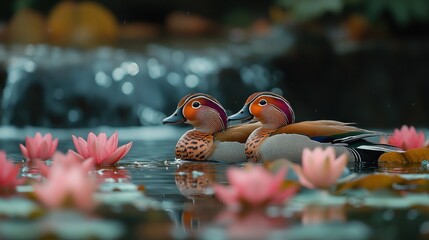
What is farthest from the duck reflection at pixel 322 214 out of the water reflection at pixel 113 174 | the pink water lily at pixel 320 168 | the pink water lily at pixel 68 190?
the water reflection at pixel 113 174

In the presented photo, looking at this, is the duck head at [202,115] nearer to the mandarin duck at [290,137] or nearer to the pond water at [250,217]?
the mandarin duck at [290,137]

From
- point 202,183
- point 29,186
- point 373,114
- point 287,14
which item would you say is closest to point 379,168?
point 202,183

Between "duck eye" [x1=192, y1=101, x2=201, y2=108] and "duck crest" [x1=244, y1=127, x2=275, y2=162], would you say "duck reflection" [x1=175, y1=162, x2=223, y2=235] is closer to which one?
"duck crest" [x1=244, y1=127, x2=275, y2=162]

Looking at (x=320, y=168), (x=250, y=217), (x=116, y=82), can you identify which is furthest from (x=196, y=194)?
(x=116, y=82)

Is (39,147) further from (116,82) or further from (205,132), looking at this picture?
(116,82)

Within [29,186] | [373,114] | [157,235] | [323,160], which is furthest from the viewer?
[373,114]

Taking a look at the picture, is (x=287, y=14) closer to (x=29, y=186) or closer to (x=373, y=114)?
(x=373, y=114)

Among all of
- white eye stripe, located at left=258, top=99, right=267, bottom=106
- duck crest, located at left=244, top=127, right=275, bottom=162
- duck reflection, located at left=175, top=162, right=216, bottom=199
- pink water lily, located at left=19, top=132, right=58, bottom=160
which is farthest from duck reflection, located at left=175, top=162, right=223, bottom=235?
pink water lily, located at left=19, top=132, right=58, bottom=160
